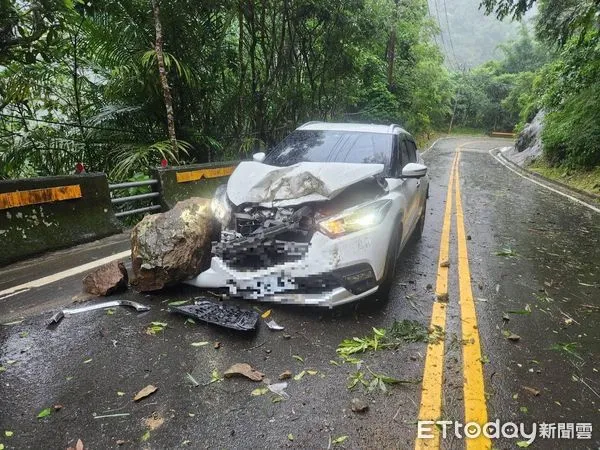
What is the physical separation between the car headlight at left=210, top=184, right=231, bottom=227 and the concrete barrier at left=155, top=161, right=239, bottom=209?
131 inches

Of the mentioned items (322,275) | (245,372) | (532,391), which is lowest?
(532,391)

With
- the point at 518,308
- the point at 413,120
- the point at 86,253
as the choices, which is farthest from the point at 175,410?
the point at 413,120

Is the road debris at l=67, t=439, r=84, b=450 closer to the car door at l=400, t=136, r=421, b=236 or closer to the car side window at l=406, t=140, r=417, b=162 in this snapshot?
the car door at l=400, t=136, r=421, b=236

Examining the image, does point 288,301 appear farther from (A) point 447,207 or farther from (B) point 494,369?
(A) point 447,207

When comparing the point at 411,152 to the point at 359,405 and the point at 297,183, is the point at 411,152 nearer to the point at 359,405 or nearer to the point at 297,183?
the point at 297,183

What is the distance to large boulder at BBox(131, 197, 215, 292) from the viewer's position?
3809 mm

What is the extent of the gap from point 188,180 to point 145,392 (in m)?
5.75

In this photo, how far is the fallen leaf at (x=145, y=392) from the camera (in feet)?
8.34

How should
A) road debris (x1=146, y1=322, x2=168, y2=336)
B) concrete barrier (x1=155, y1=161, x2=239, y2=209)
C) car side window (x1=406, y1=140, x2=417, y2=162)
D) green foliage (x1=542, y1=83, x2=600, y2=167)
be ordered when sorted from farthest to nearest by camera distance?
green foliage (x1=542, y1=83, x2=600, y2=167) → concrete barrier (x1=155, y1=161, x2=239, y2=209) → car side window (x1=406, y1=140, x2=417, y2=162) → road debris (x1=146, y1=322, x2=168, y2=336)

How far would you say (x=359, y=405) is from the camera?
2516mm

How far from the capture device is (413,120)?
28281 mm

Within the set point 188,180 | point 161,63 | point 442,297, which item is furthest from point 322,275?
point 161,63

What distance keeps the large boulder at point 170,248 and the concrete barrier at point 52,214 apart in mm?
2143

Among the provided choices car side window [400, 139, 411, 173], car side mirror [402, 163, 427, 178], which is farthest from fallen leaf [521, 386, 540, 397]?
car side window [400, 139, 411, 173]
